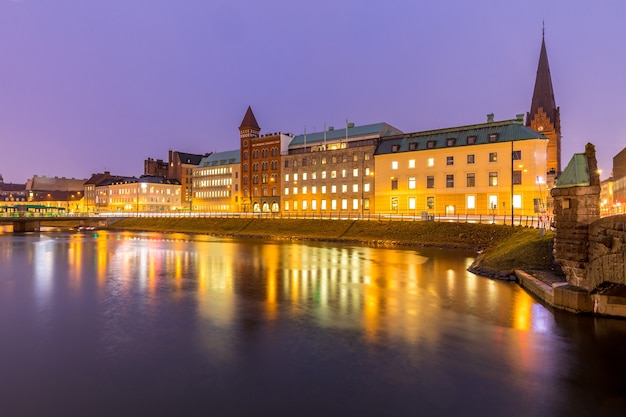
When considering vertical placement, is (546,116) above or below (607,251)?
above

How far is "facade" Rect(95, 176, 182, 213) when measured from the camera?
129125 millimetres

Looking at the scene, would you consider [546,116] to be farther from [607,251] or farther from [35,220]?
[35,220]

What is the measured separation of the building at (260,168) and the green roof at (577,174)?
81.0m

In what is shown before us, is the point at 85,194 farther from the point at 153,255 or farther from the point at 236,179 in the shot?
the point at 153,255

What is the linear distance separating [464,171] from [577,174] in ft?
172

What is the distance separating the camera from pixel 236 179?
4267 inches

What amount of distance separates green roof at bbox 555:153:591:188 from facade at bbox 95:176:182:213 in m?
124

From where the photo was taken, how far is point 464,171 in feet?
225

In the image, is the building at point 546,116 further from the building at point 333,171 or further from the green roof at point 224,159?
the green roof at point 224,159

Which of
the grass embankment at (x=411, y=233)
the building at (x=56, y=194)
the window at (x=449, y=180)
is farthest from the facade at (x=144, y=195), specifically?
the window at (x=449, y=180)

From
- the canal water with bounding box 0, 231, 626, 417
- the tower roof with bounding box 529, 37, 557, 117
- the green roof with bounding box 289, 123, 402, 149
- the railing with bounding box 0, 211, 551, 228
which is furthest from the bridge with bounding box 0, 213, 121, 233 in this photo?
the tower roof with bounding box 529, 37, 557, 117

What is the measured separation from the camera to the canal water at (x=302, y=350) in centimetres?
1028

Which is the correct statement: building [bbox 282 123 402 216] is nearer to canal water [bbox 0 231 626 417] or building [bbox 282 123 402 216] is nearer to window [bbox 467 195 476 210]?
window [bbox 467 195 476 210]

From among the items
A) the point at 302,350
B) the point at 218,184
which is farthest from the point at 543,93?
the point at 302,350
